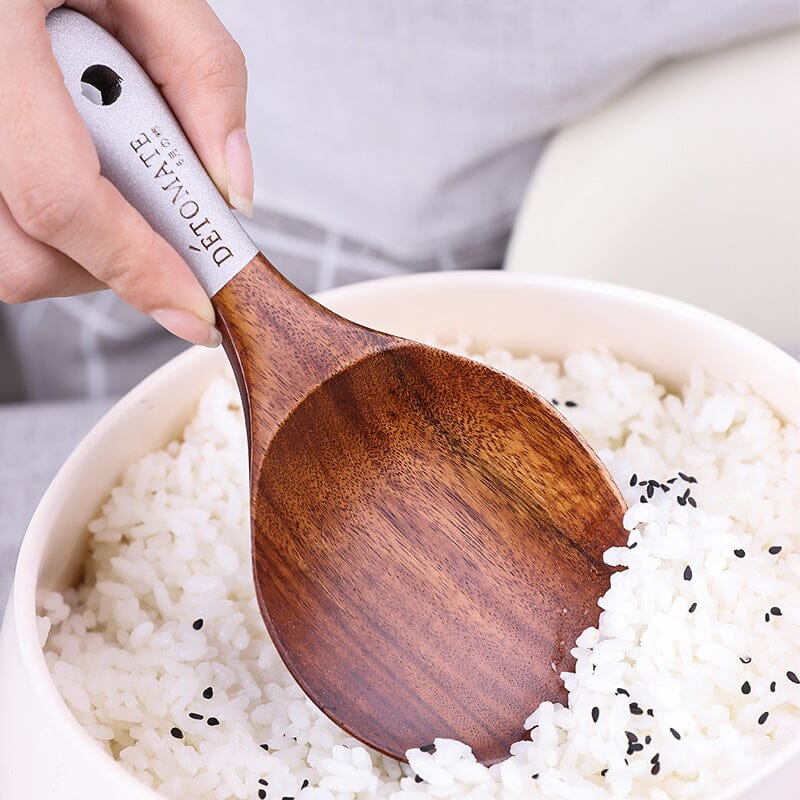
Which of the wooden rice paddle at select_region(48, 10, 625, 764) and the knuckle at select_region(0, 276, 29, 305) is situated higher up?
the knuckle at select_region(0, 276, 29, 305)

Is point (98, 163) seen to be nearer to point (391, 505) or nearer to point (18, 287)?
point (18, 287)

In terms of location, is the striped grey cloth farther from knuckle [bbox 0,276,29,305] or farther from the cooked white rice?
knuckle [bbox 0,276,29,305]

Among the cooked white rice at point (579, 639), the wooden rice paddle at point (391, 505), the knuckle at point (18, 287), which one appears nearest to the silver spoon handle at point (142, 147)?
the wooden rice paddle at point (391, 505)

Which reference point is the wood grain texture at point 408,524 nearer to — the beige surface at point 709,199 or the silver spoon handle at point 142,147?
the silver spoon handle at point 142,147

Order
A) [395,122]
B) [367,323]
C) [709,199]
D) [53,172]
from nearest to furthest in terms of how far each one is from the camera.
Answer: [53,172], [367,323], [709,199], [395,122]

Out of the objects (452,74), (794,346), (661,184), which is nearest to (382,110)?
(452,74)

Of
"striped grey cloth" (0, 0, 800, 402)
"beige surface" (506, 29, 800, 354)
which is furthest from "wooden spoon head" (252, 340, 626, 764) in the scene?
"striped grey cloth" (0, 0, 800, 402)

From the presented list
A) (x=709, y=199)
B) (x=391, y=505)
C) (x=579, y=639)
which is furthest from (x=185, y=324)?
(x=709, y=199)
